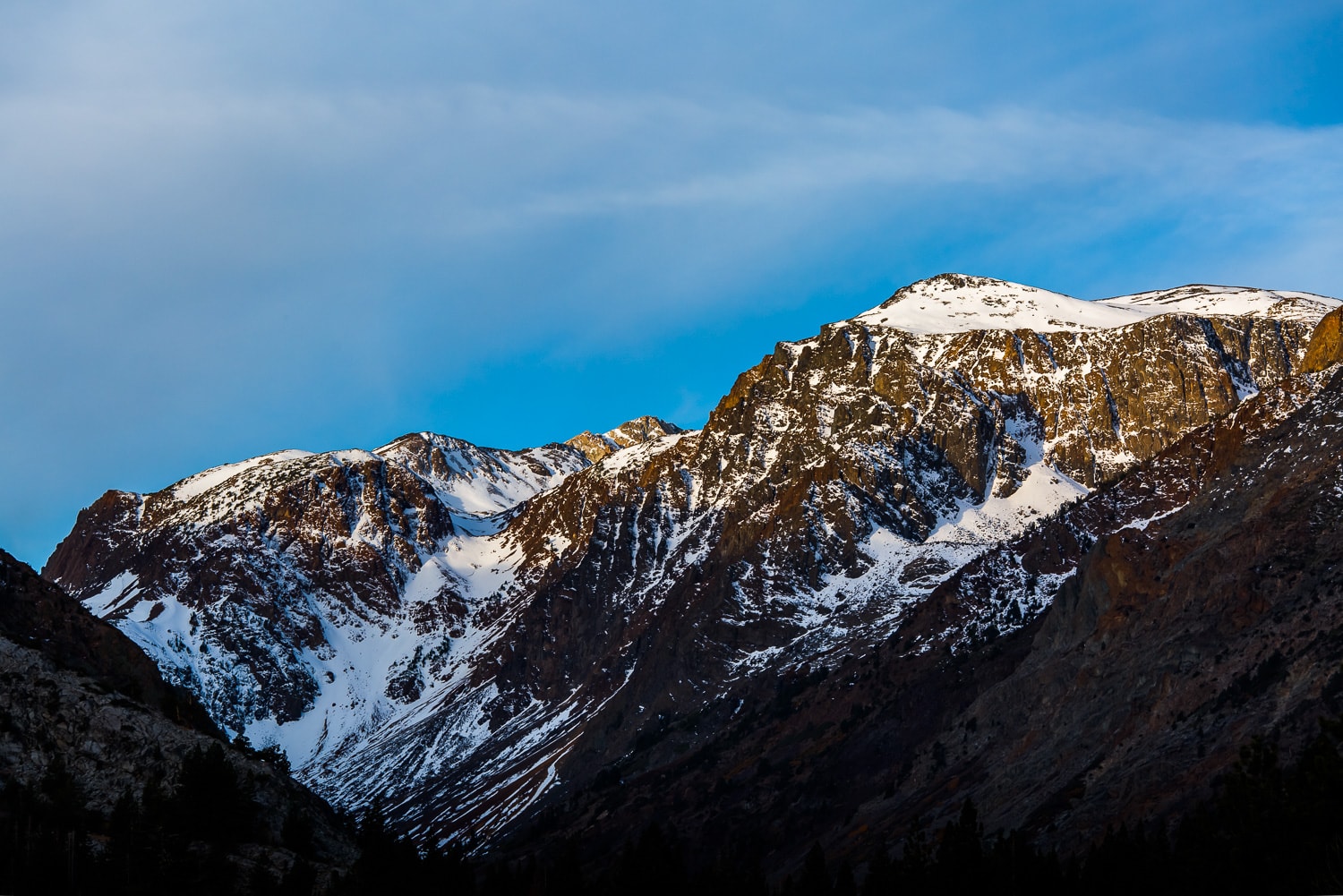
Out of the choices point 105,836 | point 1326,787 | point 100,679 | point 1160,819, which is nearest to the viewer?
point 105,836

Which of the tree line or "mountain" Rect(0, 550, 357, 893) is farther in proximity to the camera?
the tree line

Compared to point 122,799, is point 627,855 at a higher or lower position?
lower

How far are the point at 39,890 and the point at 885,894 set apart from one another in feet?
283

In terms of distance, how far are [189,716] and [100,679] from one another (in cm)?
2760

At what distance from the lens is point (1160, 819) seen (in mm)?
187875

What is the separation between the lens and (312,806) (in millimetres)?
129125

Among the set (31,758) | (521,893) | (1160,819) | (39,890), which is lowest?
(1160,819)

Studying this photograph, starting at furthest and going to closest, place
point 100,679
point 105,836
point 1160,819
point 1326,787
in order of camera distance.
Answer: point 1160,819
point 1326,787
point 100,679
point 105,836

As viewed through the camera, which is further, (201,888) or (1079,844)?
(1079,844)

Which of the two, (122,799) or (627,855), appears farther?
(627,855)

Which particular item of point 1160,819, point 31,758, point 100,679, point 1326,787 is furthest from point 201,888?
point 1160,819

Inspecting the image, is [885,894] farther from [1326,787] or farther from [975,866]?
[1326,787]

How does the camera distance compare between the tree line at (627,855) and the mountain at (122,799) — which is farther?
the tree line at (627,855)

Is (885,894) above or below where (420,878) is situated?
below
